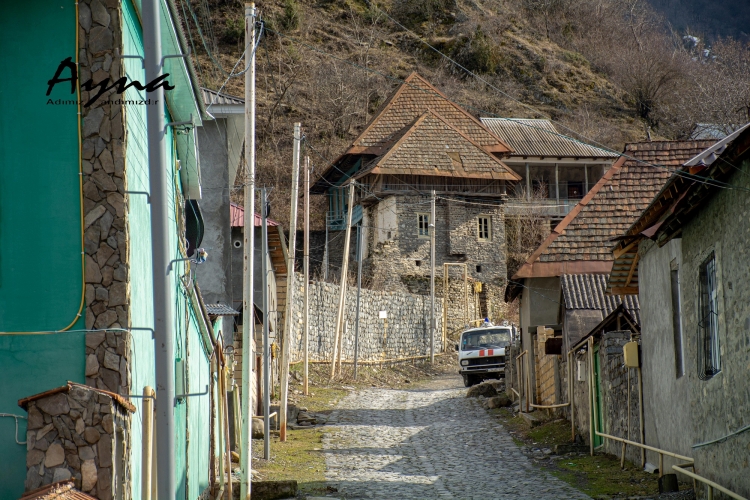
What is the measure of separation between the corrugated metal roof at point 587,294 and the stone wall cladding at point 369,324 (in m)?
14.2

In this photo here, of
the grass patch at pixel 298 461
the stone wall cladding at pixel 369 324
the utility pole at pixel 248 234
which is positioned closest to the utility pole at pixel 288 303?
the grass patch at pixel 298 461

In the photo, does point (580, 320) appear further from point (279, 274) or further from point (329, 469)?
point (279, 274)

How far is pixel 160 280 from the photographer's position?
19.8 feet

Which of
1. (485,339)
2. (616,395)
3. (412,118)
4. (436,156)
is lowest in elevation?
(616,395)

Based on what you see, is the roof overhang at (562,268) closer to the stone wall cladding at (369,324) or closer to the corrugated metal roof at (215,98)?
the corrugated metal roof at (215,98)

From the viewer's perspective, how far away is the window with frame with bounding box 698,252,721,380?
33.8 ft

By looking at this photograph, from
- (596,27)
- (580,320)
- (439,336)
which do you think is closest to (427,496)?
(580,320)

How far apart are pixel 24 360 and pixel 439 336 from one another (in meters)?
33.5

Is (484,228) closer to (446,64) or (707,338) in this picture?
(446,64)

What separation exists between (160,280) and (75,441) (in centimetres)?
118

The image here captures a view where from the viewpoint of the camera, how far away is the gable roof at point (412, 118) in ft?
162

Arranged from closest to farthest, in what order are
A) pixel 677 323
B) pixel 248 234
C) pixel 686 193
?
pixel 686 193
pixel 677 323
pixel 248 234

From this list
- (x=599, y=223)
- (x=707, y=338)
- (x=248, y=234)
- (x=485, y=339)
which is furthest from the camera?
(x=485, y=339)

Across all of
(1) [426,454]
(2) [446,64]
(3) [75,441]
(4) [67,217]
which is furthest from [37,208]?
(2) [446,64]
